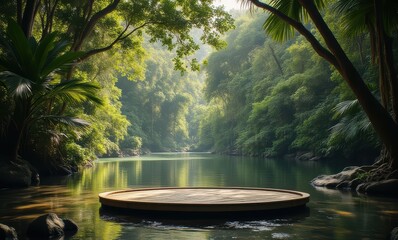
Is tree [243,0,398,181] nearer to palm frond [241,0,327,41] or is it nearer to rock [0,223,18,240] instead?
palm frond [241,0,327,41]

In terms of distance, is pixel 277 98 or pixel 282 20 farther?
pixel 277 98

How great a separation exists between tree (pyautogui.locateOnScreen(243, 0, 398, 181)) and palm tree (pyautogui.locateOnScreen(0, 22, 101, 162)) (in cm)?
653

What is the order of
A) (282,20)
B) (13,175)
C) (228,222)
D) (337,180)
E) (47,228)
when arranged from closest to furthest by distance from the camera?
(47,228) < (228,222) < (282,20) < (13,175) < (337,180)

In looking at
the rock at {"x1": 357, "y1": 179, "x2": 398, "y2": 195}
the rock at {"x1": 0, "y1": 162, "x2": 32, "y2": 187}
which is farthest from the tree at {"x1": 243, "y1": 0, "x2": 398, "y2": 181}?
the rock at {"x1": 0, "y1": 162, "x2": 32, "y2": 187}

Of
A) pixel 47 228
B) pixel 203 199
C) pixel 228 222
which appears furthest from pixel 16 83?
pixel 228 222

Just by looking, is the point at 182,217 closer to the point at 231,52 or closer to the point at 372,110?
the point at 372,110

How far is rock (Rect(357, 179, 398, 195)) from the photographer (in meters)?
13.1

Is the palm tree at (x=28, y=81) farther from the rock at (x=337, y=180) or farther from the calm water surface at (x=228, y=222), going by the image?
the rock at (x=337, y=180)

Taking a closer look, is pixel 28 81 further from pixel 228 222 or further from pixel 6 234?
pixel 228 222

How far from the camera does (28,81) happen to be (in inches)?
556

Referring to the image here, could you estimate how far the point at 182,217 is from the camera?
8.81m

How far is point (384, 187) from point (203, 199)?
6.11 m

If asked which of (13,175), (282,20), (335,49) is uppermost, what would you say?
(282,20)

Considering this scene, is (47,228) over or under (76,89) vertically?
under
